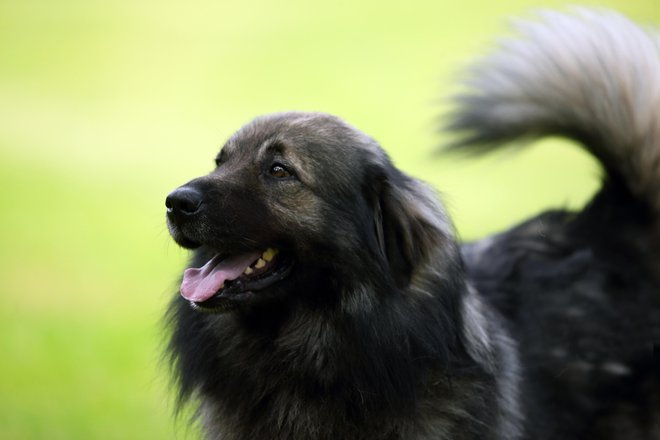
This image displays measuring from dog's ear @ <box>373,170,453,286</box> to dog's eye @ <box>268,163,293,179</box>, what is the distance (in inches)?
15.6

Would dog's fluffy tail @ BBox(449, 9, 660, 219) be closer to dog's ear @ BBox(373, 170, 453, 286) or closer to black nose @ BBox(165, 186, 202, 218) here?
dog's ear @ BBox(373, 170, 453, 286)

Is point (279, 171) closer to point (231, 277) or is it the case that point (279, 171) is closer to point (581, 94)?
point (231, 277)

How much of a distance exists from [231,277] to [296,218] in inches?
13.4

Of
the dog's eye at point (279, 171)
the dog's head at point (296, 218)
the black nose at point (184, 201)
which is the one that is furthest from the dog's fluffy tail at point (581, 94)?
the black nose at point (184, 201)

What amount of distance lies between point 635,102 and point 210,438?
267cm

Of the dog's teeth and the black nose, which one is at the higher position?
the black nose

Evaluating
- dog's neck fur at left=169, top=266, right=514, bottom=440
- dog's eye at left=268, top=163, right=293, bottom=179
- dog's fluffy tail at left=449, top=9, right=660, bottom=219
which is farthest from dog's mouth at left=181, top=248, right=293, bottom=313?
dog's fluffy tail at left=449, top=9, right=660, bottom=219

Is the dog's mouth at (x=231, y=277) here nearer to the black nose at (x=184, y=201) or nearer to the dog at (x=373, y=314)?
the dog at (x=373, y=314)

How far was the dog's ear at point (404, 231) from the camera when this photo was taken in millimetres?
3734

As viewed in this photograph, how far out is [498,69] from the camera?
5.00 m

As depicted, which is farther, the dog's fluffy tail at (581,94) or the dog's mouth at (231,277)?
the dog's fluffy tail at (581,94)

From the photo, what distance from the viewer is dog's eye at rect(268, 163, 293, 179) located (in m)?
3.66

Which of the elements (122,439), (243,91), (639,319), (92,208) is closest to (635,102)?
(639,319)

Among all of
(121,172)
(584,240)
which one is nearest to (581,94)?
(584,240)
